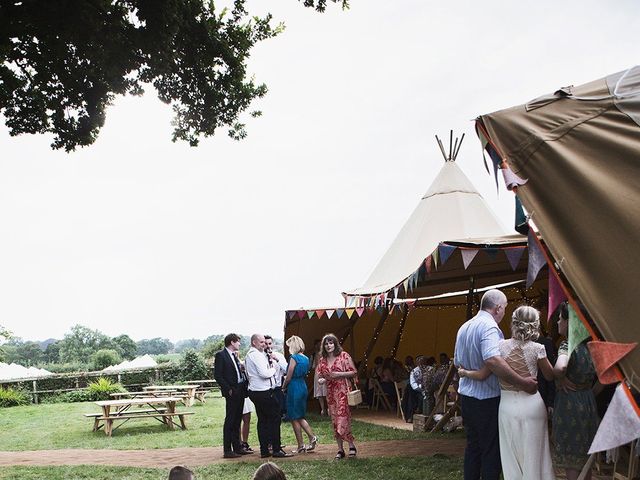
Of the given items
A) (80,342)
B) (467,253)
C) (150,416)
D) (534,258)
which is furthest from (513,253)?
(80,342)

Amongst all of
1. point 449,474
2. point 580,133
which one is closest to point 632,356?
point 580,133

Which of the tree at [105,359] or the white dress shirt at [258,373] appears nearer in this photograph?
the white dress shirt at [258,373]

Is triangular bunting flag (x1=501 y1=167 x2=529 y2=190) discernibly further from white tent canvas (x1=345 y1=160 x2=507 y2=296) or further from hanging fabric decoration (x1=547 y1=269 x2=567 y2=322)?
white tent canvas (x1=345 y1=160 x2=507 y2=296)

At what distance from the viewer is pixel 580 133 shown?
4090 millimetres

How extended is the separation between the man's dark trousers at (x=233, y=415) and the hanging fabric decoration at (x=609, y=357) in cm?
658

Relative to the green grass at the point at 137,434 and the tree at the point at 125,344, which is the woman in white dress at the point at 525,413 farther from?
the tree at the point at 125,344

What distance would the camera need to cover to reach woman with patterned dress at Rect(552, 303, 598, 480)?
15.5 feet

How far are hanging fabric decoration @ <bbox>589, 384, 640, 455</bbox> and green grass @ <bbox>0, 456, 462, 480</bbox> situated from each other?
4.21m

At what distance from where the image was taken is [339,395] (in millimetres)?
8461

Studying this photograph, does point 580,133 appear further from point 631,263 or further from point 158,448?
point 158,448

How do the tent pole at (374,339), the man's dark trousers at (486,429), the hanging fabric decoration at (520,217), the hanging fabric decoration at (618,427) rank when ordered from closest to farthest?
the hanging fabric decoration at (618,427)
the hanging fabric decoration at (520,217)
the man's dark trousers at (486,429)
the tent pole at (374,339)

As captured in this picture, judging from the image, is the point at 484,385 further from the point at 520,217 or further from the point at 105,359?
the point at 105,359

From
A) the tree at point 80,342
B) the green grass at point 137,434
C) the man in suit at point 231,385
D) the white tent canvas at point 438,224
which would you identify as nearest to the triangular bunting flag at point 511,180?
the man in suit at point 231,385

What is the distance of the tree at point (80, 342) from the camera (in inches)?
3500
